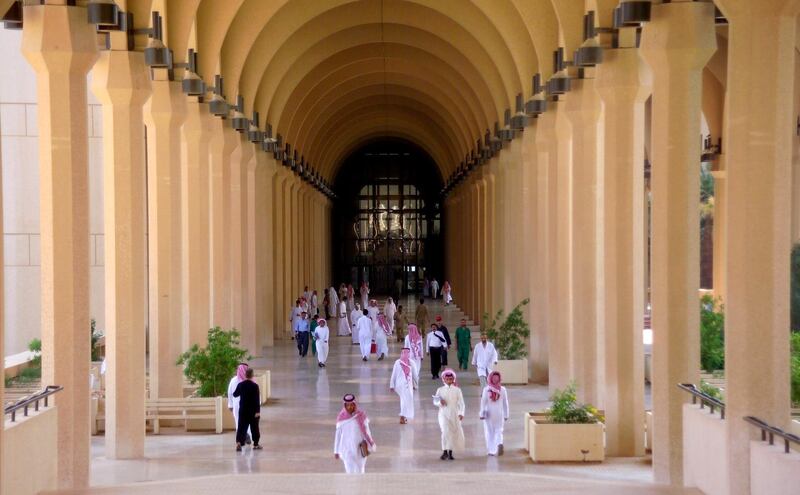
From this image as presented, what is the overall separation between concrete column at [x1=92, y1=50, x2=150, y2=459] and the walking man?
9425 mm

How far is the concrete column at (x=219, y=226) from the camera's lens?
25.2 metres

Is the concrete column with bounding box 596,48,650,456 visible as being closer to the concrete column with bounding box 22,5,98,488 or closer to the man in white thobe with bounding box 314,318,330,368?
the concrete column with bounding box 22,5,98,488

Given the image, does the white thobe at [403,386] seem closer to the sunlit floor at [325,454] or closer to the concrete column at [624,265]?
the sunlit floor at [325,454]

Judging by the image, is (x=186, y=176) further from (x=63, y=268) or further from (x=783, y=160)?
(x=783, y=160)

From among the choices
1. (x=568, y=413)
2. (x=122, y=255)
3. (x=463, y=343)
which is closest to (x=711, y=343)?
(x=463, y=343)

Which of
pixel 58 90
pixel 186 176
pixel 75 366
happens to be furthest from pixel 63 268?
pixel 186 176

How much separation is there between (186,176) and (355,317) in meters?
13.3

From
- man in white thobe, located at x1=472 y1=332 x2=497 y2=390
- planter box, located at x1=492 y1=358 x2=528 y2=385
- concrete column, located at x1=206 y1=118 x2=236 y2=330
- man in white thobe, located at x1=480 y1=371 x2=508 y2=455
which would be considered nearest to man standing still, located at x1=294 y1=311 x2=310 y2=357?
concrete column, located at x1=206 y1=118 x2=236 y2=330

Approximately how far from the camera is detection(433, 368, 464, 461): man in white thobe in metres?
15.7

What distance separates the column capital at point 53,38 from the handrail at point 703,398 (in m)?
7.14

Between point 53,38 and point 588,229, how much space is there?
8.92 meters

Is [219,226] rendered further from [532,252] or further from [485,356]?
[532,252]

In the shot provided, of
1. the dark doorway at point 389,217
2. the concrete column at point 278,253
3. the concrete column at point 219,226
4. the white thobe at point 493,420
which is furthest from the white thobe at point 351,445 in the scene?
the dark doorway at point 389,217

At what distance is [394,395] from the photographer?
23078mm
